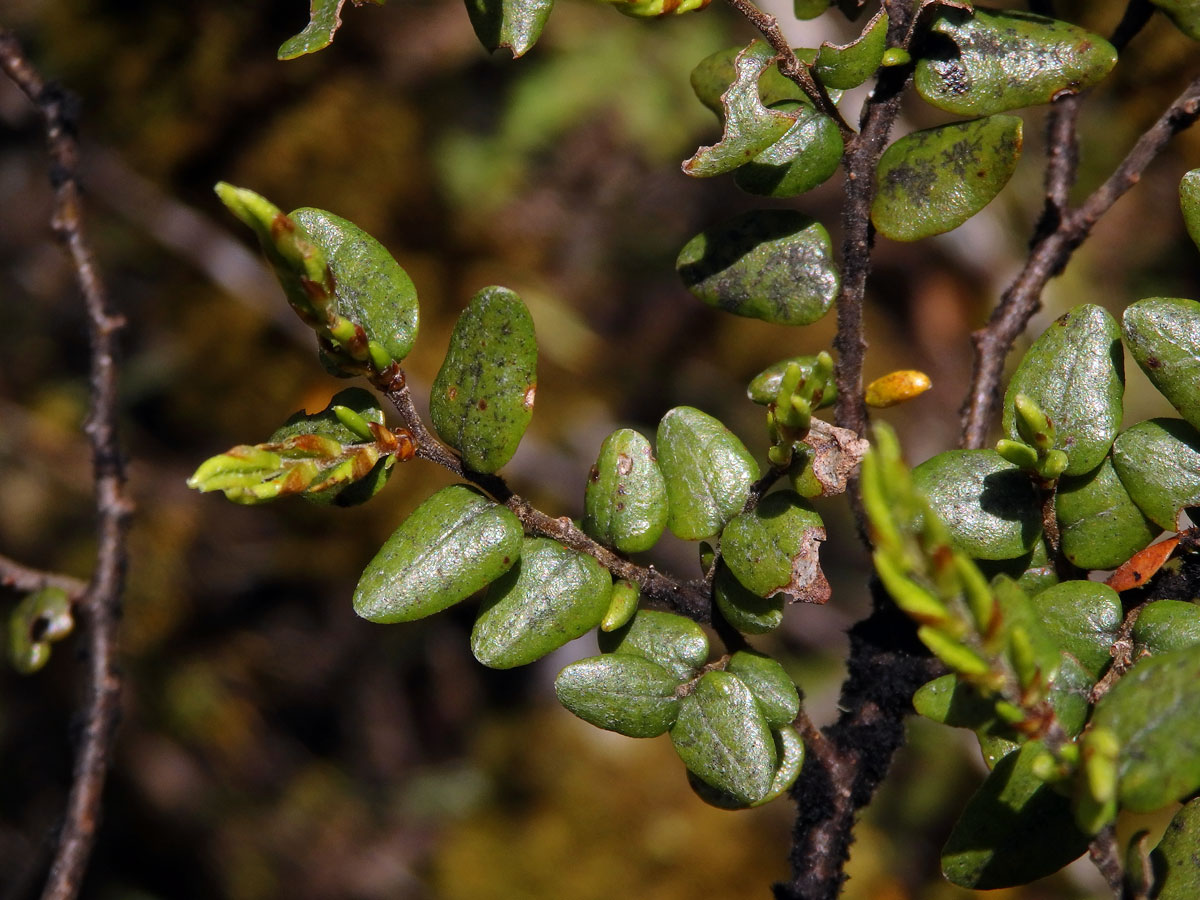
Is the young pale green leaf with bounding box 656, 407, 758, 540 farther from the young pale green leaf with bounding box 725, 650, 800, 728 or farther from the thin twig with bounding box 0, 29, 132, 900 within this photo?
the thin twig with bounding box 0, 29, 132, 900

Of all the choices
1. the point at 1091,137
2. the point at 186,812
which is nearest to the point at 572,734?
the point at 186,812

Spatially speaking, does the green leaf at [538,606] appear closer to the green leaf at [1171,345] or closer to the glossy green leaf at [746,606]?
the glossy green leaf at [746,606]

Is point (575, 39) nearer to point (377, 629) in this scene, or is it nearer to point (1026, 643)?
point (377, 629)

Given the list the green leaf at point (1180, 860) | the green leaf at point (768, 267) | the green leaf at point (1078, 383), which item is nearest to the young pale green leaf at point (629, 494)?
the green leaf at point (768, 267)

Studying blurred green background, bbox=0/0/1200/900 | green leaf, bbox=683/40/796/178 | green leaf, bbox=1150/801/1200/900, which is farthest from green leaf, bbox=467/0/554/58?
blurred green background, bbox=0/0/1200/900

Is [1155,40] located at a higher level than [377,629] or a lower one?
higher

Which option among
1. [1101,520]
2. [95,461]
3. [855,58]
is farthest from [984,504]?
[95,461]
